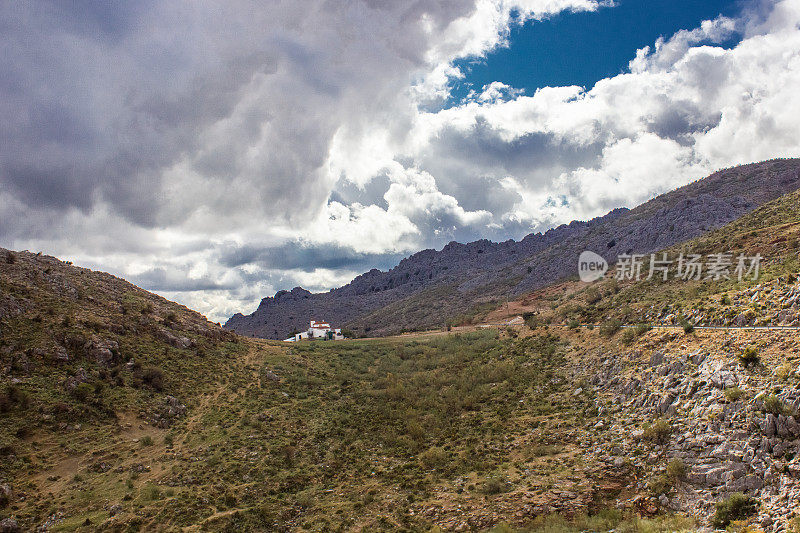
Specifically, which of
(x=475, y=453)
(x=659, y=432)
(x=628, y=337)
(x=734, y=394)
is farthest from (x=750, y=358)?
(x=475, y=453)

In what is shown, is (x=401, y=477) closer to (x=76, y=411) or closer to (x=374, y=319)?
→ (x=76, y=411)

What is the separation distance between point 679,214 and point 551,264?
116 ft

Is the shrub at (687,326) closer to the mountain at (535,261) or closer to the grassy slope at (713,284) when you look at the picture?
the grassy slope at (713,284)

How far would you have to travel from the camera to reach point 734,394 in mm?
17484

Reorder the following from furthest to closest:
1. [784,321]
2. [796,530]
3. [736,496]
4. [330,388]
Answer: [330,388] < [784,321] < [736,496] < [796,530]

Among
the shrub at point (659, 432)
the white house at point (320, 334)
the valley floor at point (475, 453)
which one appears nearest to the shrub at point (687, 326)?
the valley floor at point (475, 453)

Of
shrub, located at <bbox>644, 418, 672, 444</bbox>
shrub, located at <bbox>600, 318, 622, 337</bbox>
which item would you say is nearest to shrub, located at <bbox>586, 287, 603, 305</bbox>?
shrub, located at <bbox>600, 318, 622, 337</bbox>

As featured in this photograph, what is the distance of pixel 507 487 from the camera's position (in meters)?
19.3

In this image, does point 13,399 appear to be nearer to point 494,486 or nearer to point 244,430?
point 244,430

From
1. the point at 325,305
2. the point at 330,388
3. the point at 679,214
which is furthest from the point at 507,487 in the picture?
the point at 325,305

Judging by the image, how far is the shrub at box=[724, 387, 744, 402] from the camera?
1741 centimetres

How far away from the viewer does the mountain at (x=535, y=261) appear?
307 ft

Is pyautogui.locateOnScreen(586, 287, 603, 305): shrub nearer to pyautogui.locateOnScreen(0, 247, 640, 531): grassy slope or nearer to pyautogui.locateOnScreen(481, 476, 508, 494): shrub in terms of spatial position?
pyautogui.locateOnScreen(0, 247, 640, 531): grassy slope

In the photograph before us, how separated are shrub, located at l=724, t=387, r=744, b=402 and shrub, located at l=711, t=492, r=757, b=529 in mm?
4910
